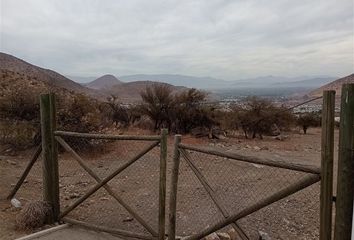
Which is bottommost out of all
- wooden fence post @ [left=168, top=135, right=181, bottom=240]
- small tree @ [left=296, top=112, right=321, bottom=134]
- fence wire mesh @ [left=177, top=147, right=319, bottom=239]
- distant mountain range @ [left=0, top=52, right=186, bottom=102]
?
fence wire mesh @ [left=177, top=147, right=319, bottom=239]

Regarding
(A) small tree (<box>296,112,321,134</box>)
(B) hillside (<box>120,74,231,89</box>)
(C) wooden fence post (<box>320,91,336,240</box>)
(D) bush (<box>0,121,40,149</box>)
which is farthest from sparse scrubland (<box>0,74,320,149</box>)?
(B) hillside (<box>120,74,231,89</box>)

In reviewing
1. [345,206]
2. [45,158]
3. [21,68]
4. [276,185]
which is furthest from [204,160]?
[21,68]

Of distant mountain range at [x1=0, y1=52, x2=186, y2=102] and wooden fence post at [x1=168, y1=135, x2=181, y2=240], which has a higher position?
distant mountain range at [x1=0, y1=52, x2=186, y2=102]

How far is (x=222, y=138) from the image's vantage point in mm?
16906

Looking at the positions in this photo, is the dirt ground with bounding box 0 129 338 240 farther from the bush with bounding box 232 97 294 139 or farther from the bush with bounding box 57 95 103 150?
the bush with bounding box 232 97 294 139

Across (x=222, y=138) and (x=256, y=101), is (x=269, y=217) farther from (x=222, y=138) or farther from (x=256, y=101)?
(x=256, y=101)

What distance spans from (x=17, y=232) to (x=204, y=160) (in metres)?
6.67

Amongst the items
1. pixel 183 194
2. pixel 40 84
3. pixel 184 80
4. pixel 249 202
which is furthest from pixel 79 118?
pixel 184 80

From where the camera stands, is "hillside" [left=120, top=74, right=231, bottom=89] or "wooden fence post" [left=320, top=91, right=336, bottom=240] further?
"hillside" [left=120, top=74, right=231, bottom=89]

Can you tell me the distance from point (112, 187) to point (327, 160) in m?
5.73

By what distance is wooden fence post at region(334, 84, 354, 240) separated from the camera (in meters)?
3.51

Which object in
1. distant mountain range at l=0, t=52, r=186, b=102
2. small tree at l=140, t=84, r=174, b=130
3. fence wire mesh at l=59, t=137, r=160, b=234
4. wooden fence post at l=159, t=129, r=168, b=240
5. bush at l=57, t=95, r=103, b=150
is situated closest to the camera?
wooden fence post at l=159, t=129, r=168, b=240

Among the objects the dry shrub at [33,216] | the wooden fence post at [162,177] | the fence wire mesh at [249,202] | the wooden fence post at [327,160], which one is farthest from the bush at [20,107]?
the wooden fence post at [327,160]

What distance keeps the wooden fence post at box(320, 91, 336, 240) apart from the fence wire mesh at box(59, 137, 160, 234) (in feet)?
8.95
